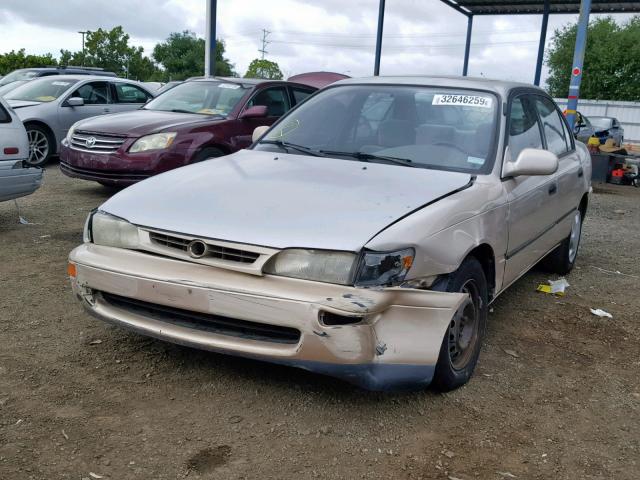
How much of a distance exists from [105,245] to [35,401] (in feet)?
2.61

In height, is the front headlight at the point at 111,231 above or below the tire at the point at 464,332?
above

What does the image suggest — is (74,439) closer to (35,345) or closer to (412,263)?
Answer: (35,345)

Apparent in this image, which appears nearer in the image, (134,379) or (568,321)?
(134,379)

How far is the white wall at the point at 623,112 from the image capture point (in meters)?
32.4

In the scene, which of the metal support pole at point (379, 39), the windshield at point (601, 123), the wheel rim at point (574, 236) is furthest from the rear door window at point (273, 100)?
the metal support pole at point (379, 39)

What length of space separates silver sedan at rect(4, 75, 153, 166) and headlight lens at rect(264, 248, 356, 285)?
876 cm

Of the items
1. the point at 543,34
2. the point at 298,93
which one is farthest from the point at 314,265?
the point at 543,34

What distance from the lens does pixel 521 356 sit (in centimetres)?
401

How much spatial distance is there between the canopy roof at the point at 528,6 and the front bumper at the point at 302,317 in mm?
23129

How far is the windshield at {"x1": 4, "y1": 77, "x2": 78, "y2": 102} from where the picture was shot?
11117 mm

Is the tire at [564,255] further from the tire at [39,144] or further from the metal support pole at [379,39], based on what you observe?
the metal support pole at [379,39]

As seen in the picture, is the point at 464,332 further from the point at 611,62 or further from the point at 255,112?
the point at 611,62

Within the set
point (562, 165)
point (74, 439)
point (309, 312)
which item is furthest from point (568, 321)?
point (74, 439)

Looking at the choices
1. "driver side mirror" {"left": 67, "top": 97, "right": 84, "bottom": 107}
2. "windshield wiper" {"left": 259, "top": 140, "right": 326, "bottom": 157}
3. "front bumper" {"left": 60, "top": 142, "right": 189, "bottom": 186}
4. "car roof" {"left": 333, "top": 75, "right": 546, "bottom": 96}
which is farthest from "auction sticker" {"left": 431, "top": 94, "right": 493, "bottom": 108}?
"driver side mirror" {"left": 67, "top": 97, "right": 84, "bottom": 107}
